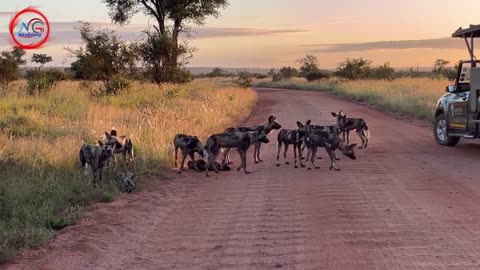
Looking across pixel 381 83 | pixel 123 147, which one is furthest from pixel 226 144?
pixel 381 83

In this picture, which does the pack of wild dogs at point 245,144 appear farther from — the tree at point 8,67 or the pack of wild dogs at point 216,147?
the tree at point 8,67

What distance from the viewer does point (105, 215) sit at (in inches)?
303

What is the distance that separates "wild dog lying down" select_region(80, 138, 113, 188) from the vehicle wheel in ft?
29.6

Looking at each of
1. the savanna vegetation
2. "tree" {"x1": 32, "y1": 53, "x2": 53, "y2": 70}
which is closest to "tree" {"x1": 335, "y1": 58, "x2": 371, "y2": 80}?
the savanna vegetation

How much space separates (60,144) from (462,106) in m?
9.40

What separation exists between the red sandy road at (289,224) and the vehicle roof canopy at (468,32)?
437 cm

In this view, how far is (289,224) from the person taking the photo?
7156 millimetres

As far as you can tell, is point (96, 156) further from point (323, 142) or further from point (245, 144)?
point (323, 142)

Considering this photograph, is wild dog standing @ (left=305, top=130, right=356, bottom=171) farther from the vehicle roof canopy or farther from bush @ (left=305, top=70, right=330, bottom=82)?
bush @ (left=305, top=70, right=330, bottom=82)

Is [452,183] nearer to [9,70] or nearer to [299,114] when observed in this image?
[299,114]

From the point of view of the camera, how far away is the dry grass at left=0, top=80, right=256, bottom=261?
23.6 ft

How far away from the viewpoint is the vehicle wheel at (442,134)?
14.6 meters

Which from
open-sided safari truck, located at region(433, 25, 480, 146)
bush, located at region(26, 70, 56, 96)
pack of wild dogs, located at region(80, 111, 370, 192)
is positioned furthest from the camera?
bush, located at region(26, 70, 56, 96)

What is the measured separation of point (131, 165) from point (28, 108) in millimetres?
8253
